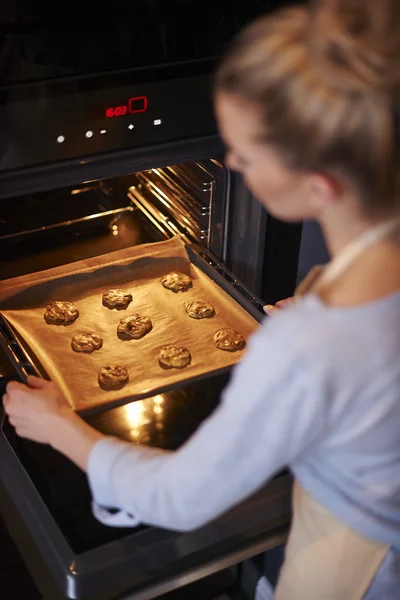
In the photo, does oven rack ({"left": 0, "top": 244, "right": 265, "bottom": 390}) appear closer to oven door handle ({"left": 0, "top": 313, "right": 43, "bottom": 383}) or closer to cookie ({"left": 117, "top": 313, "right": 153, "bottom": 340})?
oven door handle ({"left": 0, "top": 313, "right": 43, "bottom": 383})

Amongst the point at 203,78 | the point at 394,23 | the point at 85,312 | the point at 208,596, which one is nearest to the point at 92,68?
the point at 203,78

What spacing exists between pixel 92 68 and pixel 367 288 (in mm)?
512

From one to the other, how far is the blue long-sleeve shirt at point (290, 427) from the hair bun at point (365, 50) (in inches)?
8.6

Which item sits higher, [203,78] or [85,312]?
[203,78]

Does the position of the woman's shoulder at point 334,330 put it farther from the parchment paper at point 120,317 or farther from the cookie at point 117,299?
the cookie at point 117,299

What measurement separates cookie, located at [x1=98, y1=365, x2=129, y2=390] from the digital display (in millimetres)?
463

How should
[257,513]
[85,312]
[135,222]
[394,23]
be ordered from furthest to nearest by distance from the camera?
[135,222]
[85,312]
[257,513]
[394,23]

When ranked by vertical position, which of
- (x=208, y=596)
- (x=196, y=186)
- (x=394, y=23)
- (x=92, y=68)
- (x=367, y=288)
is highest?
(x=394, y=23)

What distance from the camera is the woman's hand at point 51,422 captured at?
3.12ft

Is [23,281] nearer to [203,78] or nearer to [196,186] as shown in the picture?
[196,186]

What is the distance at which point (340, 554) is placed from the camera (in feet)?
3.25

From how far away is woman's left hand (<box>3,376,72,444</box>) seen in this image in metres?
0.99

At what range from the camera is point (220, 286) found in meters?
1.56

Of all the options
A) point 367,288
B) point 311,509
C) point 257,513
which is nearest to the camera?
point 367,288
